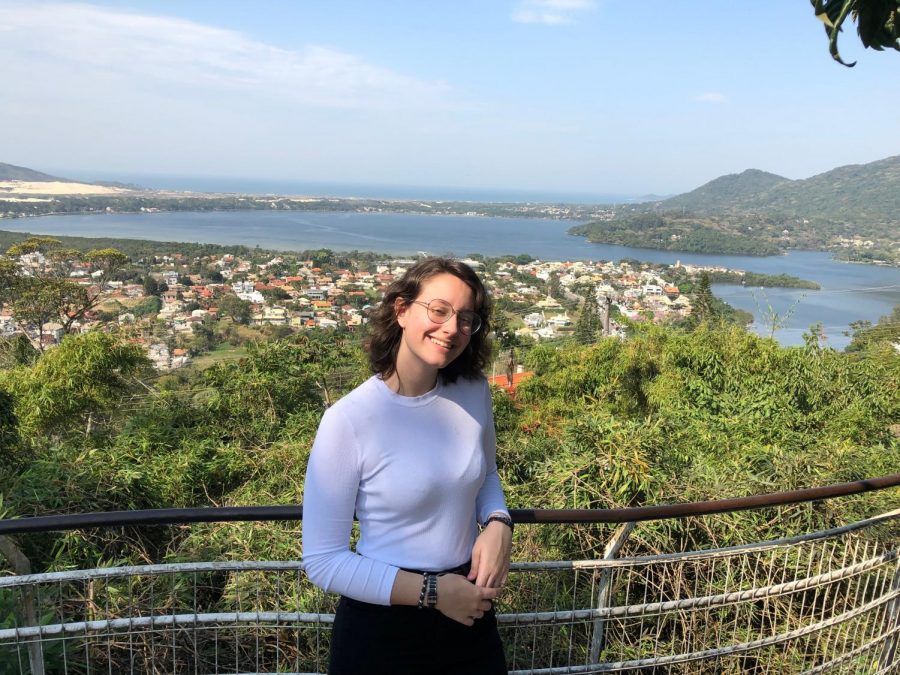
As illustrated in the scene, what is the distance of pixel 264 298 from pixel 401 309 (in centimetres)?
1973

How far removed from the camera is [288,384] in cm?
667

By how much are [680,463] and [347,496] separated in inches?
144

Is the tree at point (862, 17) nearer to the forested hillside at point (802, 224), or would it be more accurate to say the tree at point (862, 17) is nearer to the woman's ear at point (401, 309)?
the woman's ear at point (401, 309)

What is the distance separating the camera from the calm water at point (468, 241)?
2439 centimetres

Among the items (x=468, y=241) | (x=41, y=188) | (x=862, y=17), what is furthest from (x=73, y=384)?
(x=41, y=188)

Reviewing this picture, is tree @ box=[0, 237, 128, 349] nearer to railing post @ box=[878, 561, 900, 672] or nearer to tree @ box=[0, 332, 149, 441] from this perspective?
tree @ box=[0, 332, 149, 441]

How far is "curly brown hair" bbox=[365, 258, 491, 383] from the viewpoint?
1.10 metres

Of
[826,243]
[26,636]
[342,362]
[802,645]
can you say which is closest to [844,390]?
[802,645]

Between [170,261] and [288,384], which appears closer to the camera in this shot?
[288,384]

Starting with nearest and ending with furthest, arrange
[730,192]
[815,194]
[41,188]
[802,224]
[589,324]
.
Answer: [589,324], [41,188], [802,224], [815,194], [730,192]

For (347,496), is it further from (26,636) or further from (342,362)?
(342,362)

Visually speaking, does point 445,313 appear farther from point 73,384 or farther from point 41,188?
point 41,188

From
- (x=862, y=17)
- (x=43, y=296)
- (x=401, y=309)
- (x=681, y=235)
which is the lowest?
(x=43, y=296)

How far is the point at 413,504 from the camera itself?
1.00 m
